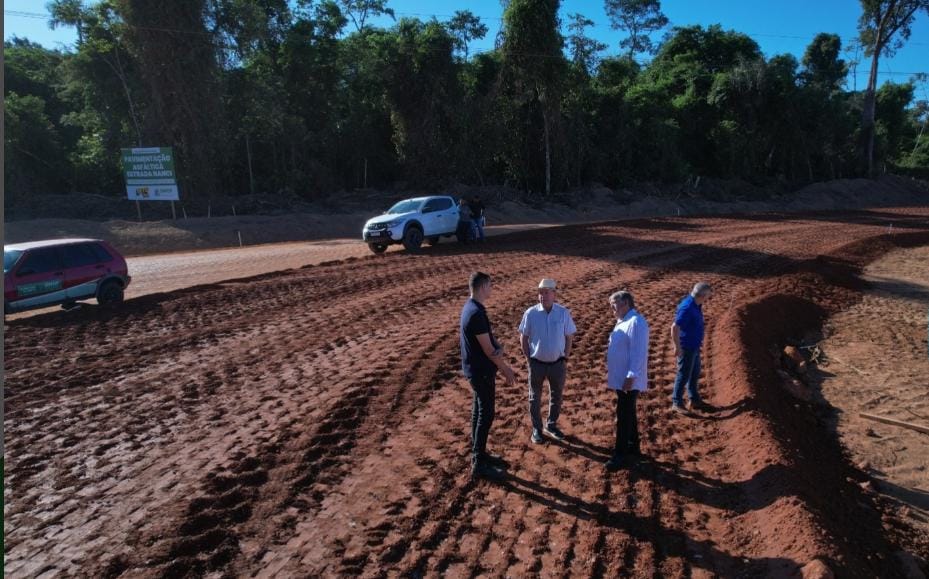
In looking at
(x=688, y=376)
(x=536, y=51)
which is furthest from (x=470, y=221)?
(x=536, y=51)

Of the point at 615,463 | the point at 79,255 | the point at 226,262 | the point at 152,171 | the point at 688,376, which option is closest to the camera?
the point at 615,463

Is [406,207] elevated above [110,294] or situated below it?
above

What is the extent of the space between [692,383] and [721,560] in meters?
2.98

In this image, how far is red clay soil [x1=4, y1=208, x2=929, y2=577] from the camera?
447 cm

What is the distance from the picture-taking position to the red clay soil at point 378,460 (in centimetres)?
447

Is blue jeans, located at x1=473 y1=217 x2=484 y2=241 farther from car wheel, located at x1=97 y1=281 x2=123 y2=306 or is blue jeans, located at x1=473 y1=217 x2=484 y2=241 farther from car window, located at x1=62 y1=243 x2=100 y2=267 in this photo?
car window, located at x1=62 y1=243 x2=100 y2=267

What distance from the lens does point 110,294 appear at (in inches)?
499

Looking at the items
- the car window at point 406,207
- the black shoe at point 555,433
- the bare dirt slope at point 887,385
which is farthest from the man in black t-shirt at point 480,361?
the car window at point 406,207

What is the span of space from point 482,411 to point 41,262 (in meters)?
10.5

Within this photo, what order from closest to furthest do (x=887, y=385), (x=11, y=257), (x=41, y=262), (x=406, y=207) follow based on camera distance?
(x=887, y=385) → (x=11, y=257) → (x=41, y=262) → (x=406, y=207)

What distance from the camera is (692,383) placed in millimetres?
7156

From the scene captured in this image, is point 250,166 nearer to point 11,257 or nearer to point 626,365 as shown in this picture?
point 11,257

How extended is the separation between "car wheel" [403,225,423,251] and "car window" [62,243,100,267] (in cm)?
834

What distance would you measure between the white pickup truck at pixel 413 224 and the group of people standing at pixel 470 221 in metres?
0.21
